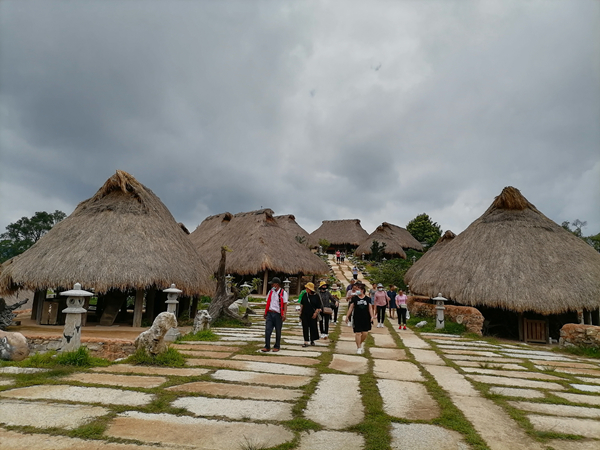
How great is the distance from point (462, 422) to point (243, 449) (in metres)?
1.99

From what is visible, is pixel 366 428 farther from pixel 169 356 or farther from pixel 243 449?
pixel 169 356

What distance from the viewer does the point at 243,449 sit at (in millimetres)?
2496

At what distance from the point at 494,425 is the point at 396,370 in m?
2.11

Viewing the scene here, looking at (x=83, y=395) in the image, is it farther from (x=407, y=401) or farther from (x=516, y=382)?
(x=516, y=382)

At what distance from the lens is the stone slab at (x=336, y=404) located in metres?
3.13

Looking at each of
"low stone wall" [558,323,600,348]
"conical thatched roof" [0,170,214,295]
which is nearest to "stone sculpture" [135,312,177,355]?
"conical thatched roof" [0,170,214,295]

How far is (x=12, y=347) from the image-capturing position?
5996mm

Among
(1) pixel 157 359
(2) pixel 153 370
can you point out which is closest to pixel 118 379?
(2) pixel 153 370

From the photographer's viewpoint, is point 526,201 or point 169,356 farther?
point 526,201

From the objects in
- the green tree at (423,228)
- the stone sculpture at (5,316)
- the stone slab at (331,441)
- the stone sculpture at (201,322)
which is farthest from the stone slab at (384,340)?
the green tree at (423,228)

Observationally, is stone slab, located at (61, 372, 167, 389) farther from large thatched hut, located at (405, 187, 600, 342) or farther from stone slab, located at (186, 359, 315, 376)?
large thatched hut, located at (405, 187, 600, 342)

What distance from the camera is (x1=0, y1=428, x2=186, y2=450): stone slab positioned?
2490mm

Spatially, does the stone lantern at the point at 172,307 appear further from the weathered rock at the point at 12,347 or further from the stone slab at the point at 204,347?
the weathered rock at the point at 12,347

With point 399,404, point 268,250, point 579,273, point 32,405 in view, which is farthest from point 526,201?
point 32,405
